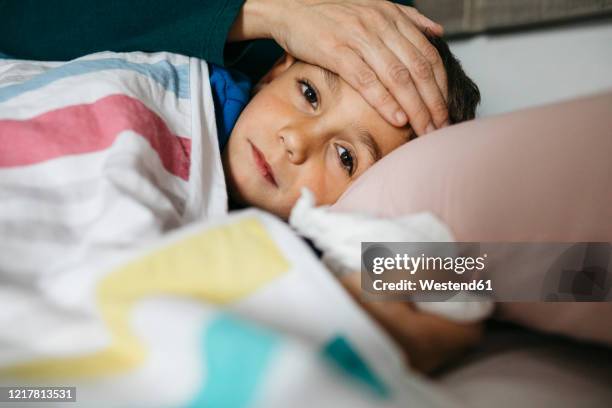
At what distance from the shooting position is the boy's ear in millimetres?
911

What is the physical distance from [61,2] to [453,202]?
33.0 inches

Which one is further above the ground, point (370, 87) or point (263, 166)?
point (370, 87)

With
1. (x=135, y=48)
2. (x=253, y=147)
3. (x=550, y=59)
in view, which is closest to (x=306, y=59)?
(x=253, y=147)

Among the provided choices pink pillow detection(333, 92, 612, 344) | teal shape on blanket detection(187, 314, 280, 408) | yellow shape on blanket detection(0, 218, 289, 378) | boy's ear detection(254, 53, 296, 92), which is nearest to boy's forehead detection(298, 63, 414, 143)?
boy's ear detection(254, 53, 296, 92)

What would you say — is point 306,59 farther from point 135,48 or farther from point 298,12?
point 135,48

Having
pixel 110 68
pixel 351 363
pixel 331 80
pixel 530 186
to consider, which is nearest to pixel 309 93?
pixel 331 80

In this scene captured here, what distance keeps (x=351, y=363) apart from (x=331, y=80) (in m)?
0.55

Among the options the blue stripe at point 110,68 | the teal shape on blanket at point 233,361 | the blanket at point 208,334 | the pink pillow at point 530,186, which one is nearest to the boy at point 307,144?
the blue stripe at point 110,68

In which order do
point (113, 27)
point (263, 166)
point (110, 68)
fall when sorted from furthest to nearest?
point (113, 27)
point (263, 166)
point (110, 68)

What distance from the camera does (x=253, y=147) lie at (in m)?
0.77

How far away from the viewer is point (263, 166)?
2.50 feet

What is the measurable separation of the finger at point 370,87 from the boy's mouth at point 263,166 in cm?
18

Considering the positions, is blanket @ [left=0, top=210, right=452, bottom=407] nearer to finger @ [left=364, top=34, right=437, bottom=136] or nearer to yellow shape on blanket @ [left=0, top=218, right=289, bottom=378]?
yellow shape on blanket @ [left=0, top=218, right=289, bottom=378]

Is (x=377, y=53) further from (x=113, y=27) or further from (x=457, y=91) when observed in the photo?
(x=113, y=27)
